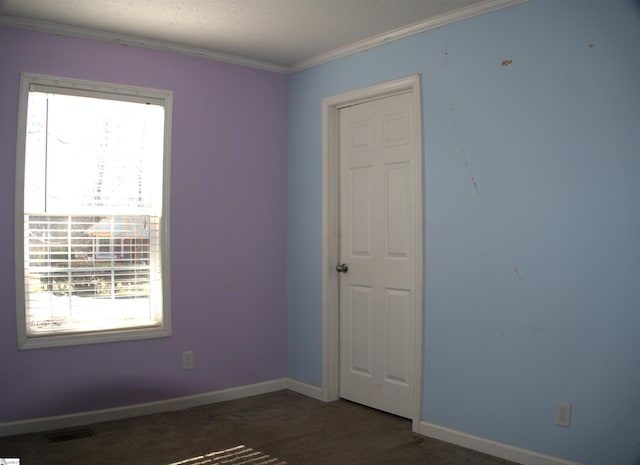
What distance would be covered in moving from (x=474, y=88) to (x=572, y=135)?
2.17ft

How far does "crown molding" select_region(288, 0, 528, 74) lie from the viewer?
125 inches

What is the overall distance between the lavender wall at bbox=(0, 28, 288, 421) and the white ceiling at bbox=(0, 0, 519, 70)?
0.16 metres

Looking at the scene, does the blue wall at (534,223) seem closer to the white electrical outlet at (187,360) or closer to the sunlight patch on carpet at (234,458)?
the sunlight patch on carpet at (234,458)

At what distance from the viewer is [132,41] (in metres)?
3.85

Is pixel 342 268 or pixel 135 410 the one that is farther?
pixel 342 268

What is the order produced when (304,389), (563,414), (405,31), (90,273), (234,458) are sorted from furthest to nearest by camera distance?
(304,389) < (90,273) < (405,31) < (234,458) < (563,414)

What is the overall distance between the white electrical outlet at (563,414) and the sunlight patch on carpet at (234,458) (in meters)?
1.44

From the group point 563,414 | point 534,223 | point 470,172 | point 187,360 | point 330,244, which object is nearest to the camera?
point 563,414

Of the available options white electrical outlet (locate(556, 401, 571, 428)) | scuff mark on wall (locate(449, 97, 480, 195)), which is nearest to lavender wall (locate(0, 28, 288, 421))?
scuff mark on wall (locate(449, 97, 480, 195))

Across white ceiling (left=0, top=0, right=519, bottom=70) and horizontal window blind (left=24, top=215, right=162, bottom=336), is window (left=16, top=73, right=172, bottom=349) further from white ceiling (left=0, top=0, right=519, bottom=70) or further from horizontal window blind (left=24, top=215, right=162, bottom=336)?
white ceiling (left=0, top=0, right=519, bottom=70)

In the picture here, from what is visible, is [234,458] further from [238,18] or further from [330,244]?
[238,18]

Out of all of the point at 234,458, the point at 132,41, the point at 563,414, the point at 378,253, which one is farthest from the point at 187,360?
the point at 563,414

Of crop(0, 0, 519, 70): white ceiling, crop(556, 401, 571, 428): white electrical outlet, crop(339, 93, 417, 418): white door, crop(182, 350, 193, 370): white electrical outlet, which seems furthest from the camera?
crop(182, 350, 193, 370): white electrical outlet

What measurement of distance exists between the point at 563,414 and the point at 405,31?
241 centimetres
